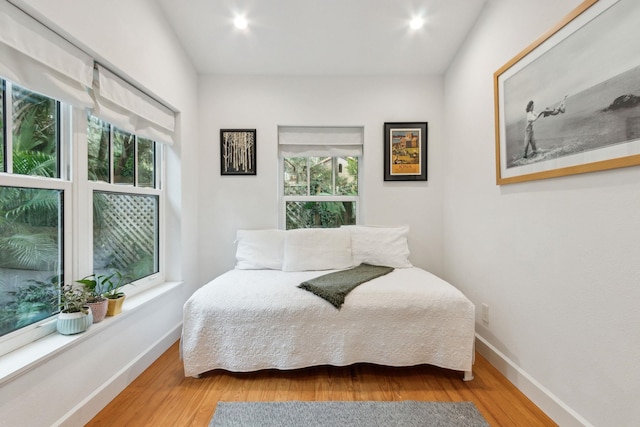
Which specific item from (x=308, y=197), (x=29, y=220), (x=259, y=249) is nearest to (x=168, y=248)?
(x=259, y=249)

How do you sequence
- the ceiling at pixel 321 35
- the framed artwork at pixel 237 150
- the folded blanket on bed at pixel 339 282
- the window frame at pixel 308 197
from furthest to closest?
the window frame at pixel 308 197, the framed artwork at pixel 237 150, the ceiling at pixel 321 35, the folded blanket on bed at pixel 339 282

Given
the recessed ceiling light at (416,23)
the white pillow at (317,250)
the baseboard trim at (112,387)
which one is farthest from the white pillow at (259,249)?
the recessed ceiling light at (416,23)

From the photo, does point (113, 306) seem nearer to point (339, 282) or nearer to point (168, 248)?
point (168, 248)

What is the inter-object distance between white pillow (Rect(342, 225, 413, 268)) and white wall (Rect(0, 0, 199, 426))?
158cm

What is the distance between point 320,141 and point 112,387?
2495mm

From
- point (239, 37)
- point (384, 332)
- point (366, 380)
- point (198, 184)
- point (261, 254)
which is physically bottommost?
point (366, 380)

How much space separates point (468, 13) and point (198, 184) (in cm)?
274

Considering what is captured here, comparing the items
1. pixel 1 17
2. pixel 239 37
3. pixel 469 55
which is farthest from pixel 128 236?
pixel 469 55

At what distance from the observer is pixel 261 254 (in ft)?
8.49

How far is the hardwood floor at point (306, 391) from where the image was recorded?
59.1 inches

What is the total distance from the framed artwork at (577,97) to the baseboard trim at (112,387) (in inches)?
106

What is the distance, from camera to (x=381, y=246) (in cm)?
260

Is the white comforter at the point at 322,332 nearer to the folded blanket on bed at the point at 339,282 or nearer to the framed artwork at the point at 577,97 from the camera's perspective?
the folded blanket on bed at the point at 339,282

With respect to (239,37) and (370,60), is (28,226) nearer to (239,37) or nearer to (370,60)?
(239,37)
